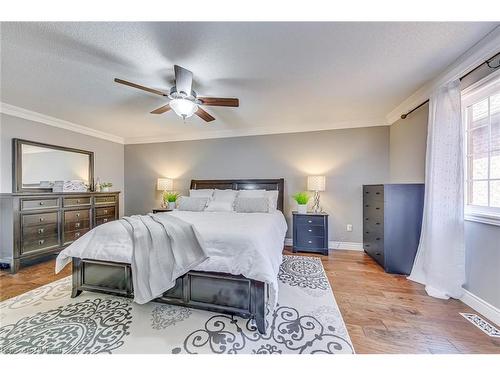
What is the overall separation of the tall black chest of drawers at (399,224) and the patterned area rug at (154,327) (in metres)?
1.24

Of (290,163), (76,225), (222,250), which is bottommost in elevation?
(76,225)

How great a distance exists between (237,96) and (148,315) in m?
2.72

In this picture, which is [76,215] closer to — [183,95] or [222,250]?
[183,95]

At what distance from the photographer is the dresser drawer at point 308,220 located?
3434 mm

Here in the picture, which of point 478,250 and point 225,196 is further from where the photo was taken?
point 225,196

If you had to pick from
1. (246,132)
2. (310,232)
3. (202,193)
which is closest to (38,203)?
(202,193)

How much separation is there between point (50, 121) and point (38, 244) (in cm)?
216

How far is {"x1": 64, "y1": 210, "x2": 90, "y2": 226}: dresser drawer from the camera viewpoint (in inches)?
132

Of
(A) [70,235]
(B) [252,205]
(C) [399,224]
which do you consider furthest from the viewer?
(A) [70,235]

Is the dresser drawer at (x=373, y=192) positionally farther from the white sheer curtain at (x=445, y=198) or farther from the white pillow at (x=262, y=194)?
the white pillow at (x=262, y=194)

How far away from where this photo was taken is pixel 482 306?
70.1 inches

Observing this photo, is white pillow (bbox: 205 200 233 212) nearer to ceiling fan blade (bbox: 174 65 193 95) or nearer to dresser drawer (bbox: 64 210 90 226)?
ceiling fan blade (bbox: 174 65 193 95)
